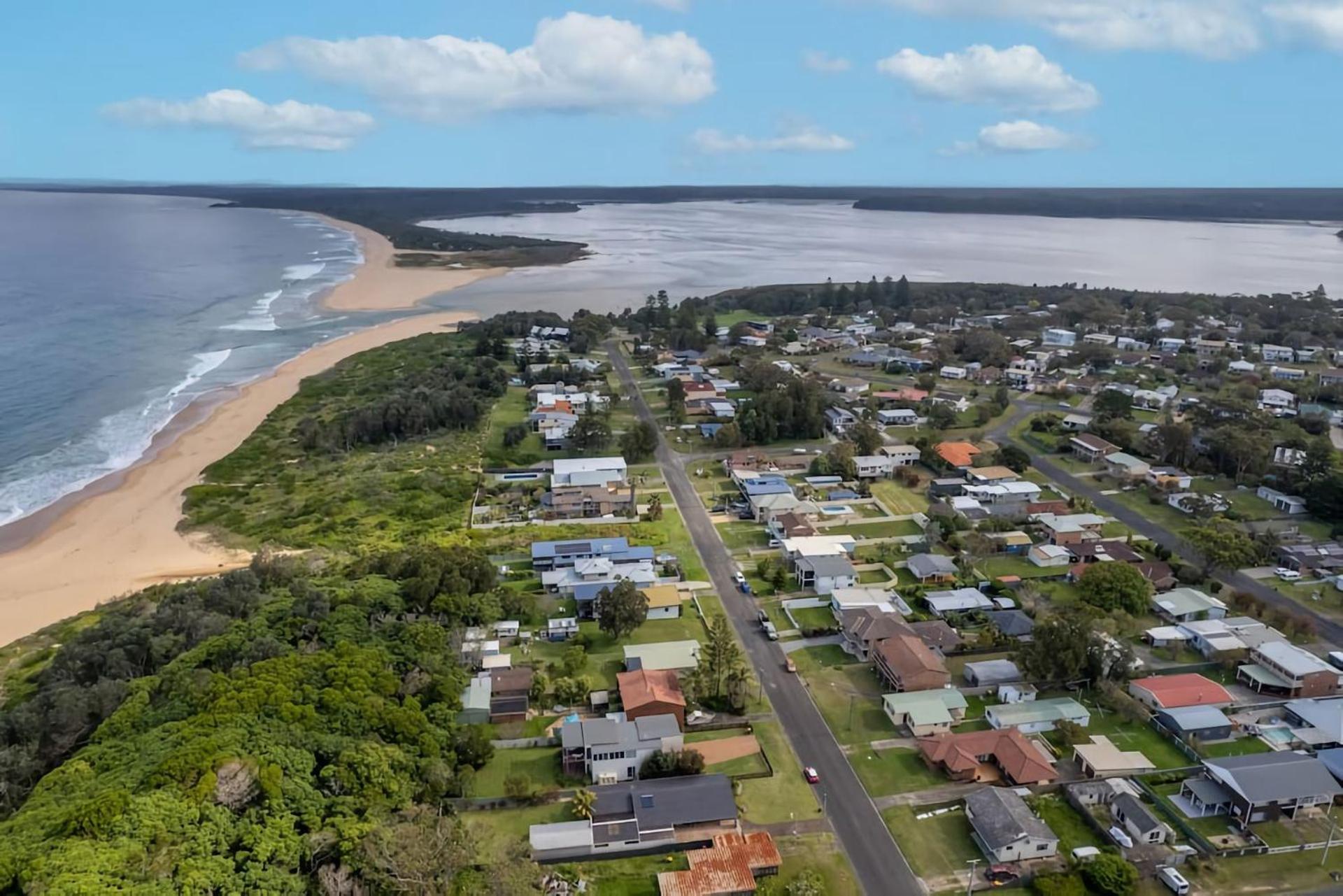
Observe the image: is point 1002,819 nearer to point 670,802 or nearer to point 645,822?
point 670,802

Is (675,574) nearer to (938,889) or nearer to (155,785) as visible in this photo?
(938,889)

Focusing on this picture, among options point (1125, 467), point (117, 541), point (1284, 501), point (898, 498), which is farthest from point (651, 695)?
point (1284, 501)

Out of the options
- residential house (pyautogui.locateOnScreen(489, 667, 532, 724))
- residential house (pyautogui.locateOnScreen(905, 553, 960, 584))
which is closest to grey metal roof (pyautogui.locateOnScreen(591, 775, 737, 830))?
residential house (pyautogui.locateOnScreen(489, 667, 532, 724))

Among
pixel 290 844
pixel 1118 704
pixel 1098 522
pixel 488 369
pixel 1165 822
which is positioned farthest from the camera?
pixel 488 369

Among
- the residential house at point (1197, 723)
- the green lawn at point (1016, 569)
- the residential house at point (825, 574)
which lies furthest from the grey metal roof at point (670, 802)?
the green lawn at point (1016, 569)

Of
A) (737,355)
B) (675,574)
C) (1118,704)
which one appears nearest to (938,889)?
(1118,704)

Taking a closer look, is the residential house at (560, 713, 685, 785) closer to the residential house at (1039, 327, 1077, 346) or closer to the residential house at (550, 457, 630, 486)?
the residential house at (550, 457, 630, 486)

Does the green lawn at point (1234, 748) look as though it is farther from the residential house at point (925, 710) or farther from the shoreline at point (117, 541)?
the shoreline at point (117, 541)
